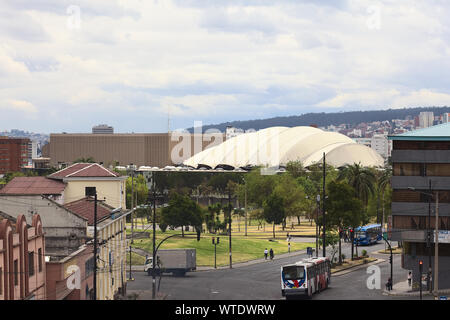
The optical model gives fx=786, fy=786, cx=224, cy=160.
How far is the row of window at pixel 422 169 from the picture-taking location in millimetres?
75250

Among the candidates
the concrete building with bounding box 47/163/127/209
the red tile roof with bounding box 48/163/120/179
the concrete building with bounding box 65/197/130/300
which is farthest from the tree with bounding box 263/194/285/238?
the red tile roof with bounding box 48/163/120/179

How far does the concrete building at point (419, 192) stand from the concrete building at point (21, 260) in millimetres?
38198

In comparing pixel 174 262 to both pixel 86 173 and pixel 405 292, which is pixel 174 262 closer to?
pixel 86 173

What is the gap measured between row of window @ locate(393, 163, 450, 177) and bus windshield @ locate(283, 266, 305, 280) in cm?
1826

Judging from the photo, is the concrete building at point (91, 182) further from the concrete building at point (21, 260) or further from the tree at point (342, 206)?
the tree at point (342, 206)

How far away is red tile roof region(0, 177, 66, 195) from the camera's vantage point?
70.5m

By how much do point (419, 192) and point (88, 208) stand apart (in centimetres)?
3115

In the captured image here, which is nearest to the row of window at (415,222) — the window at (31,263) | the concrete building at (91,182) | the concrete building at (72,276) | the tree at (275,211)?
the concrete building at (91,182)

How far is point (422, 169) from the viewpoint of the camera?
2990 inches

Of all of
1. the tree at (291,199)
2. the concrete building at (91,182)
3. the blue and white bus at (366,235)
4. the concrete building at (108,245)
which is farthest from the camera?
the tree at (291,199)
